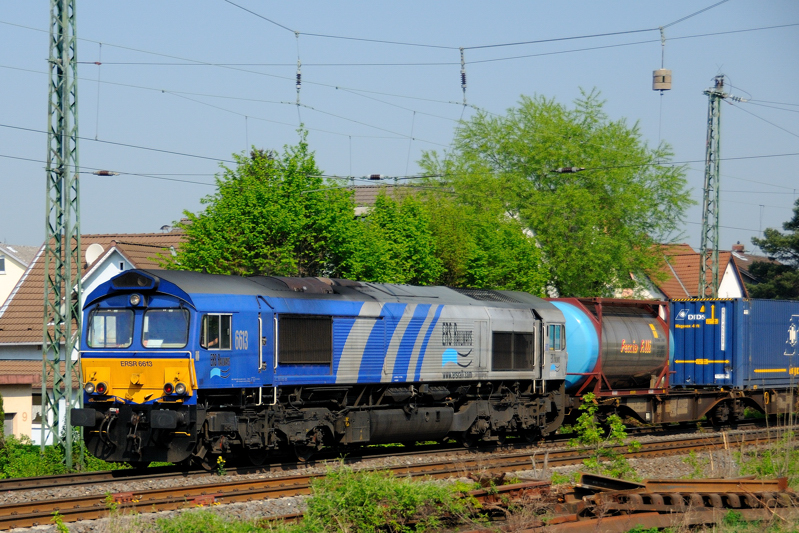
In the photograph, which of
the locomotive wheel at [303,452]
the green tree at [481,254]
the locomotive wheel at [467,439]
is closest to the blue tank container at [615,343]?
the locomotive wheel at [467,439]

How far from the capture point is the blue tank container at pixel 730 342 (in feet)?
83.1

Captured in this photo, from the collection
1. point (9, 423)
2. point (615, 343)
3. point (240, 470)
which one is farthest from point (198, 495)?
point (9, 423)

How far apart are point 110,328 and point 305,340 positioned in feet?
11.6

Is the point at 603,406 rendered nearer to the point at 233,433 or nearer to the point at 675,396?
the point at 675,396

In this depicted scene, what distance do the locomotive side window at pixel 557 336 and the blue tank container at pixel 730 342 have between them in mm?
4995

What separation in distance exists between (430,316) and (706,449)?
7.25m

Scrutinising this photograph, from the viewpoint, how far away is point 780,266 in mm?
63875

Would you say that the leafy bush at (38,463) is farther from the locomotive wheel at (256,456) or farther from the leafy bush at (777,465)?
the leafy bush at (777,465)

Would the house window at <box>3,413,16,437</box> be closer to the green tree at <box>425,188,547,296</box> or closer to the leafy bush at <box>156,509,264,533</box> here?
the green tree at <box>425,188,547,296</box>

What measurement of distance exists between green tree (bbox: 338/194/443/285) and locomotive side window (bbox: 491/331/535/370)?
8269 millimetres

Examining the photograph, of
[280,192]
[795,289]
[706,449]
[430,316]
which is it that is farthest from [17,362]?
[795,289]

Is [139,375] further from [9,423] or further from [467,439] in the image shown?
[9,423]

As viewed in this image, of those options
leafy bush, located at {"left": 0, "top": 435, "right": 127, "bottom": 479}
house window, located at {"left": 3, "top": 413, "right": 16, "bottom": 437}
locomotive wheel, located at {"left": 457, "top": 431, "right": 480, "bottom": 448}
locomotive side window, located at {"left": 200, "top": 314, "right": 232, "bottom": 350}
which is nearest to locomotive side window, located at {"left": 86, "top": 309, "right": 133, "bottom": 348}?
locomotive side window, located at {"left": 200, "top": 314, "right": 232, "bottom": 350}

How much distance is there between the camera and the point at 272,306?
17.0m
